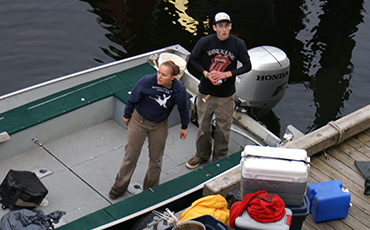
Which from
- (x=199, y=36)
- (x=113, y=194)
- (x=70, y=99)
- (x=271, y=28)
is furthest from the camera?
(x=271, y=28)

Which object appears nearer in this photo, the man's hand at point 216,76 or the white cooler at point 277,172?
the white cooler at point 277,172

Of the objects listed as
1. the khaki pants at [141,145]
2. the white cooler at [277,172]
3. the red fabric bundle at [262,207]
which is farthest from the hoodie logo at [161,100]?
the red fabric bundle at [262,207]

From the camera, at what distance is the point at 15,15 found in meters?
10.7

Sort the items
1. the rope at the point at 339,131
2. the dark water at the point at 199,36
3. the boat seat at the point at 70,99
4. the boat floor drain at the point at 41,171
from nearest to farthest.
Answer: the rope at the point at 339,131
the boat floor drain at the point at 41,171
the boat seat at the point at 70,99
the dark water at the point at 199,36

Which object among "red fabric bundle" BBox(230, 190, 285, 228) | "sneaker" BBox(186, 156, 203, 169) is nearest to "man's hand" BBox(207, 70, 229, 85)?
"sneaker" BBox(186, 156, 203, 169)

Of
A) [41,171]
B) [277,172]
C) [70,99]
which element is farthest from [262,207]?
[70,99]

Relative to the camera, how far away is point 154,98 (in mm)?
4484

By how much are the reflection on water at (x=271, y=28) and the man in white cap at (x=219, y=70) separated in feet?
14.5

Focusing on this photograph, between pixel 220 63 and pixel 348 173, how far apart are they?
1.61 meters

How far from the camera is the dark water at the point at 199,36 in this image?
30.2 feet

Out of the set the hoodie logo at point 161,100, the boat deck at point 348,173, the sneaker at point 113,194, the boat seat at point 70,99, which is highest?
the hoodie logo at point 161,100

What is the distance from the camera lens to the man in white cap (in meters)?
4.81

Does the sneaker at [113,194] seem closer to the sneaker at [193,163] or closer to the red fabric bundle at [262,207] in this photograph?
the sneaker at [193,163]

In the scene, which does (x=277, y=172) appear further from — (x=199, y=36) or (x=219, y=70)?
(x=199, y=36)
